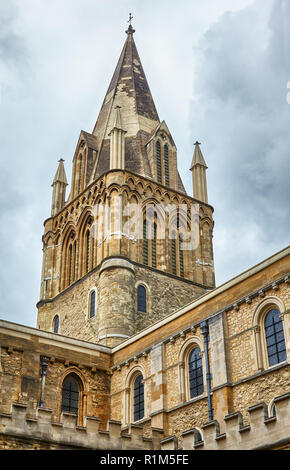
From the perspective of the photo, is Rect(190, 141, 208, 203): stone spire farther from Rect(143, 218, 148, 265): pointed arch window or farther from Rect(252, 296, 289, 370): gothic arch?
Rect(252, 296, 289, 370): gothic arch

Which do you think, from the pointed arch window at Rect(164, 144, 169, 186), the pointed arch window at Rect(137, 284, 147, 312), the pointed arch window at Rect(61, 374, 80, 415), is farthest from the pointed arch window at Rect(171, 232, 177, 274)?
the pointed arch window at Rect(61, 374, 80, 415)

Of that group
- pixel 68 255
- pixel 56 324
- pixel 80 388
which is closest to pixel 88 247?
pixel 68 255

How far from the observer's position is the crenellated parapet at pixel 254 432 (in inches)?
723

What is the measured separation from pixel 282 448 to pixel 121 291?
19360mm

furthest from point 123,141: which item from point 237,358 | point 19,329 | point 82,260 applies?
point 237,358

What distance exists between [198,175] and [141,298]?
470 inches

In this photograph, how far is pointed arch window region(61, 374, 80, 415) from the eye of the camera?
29391 millimetres

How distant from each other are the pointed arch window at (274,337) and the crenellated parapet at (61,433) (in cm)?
550

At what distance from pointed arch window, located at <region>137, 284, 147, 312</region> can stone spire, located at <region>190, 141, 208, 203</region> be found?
9599mm

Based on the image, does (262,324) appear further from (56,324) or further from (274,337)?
(56,324)

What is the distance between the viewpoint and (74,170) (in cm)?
4738

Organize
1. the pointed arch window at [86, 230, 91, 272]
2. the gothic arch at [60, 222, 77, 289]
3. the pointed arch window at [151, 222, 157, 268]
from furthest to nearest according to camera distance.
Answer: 1. the gothic arch at [60, 222, 77, 289]
2. the pointed arch window at [86, 230, 91, 272]
3. the pointed arch window at [151, 222, 157, 268]

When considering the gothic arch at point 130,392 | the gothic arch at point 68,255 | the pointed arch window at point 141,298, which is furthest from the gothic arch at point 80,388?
the gothic arch at point 68,255
